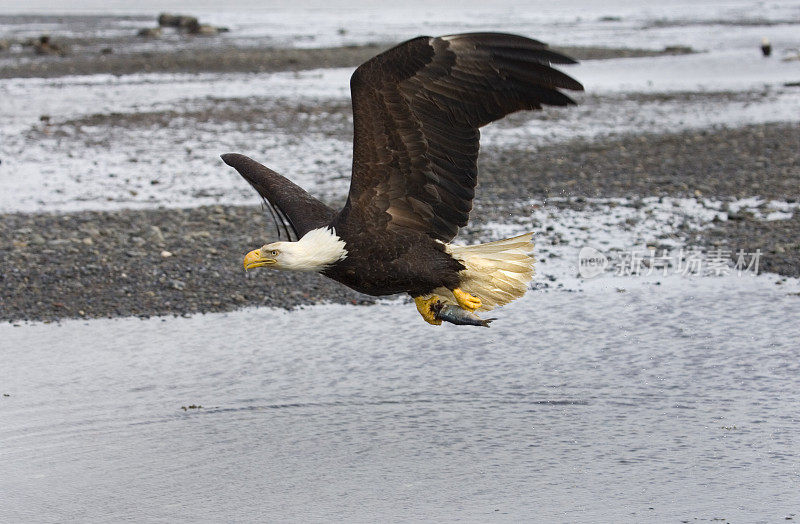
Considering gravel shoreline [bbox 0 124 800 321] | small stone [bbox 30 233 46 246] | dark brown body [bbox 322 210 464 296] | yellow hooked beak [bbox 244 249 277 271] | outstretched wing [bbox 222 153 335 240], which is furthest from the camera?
small stone [bbox 30 233 46 246]

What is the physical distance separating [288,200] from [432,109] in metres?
1.29

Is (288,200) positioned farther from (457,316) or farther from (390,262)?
(457,316)

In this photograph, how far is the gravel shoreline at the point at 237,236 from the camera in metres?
8.92

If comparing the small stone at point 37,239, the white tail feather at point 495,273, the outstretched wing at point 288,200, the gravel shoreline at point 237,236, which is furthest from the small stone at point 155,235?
the white tail feather at point 495,273

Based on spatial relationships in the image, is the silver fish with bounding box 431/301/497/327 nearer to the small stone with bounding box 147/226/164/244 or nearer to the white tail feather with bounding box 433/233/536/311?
the white tail feather with bounding box 433/233/536/311

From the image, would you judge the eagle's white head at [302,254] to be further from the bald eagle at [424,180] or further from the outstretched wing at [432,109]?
the outstretched wing at [432,109]

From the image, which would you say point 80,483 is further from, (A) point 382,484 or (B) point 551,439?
(B) point 551,439

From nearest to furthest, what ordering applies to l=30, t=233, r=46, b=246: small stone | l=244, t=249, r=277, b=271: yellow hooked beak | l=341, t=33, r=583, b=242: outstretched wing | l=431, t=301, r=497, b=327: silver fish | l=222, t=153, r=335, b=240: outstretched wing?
1. l=341, t=33, r=583, b=242: outstretched wing
2. l=244, t=249, r=277, b=271: yellow hooked beak
3. l=431, t=301, r=497, b=327: silver fish
4. l=222, t=153, r=335, b=240: outstretched wing
5. l=30, t=233, r=46, b=246: small stone

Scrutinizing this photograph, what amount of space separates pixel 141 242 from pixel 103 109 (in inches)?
378

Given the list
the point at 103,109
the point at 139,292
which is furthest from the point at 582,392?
the point at 103,109

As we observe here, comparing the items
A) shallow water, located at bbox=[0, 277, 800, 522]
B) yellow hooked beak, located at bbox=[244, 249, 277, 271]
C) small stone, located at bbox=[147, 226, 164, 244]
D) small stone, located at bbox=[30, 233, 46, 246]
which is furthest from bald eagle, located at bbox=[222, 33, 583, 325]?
small stone, located at bbox=[30, 233, 46, 246]

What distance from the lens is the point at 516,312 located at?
28.1ft

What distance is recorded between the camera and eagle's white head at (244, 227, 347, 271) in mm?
5691

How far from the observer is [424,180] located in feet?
19.1
